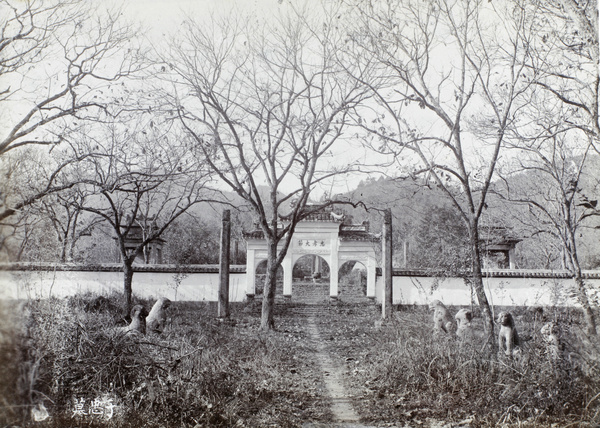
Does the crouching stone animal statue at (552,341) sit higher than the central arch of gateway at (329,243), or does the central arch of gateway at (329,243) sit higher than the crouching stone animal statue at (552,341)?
the central arch of gateway at (329,243)

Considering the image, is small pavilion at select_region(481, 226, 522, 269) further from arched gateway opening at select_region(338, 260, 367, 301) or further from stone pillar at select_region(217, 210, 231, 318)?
stone pillar at select_region(217, 210, 231, 318)

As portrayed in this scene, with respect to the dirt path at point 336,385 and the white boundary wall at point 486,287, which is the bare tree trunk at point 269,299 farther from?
the white boundary wall at point 486,287

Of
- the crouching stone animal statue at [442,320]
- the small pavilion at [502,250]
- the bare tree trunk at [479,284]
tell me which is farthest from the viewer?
the small pavilion at [502,250]

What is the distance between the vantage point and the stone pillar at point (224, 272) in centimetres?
1081

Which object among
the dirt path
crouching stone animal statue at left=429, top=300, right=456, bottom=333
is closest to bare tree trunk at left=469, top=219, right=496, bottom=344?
crouching stone animal statue at left=429, top=300, right=456, bottom=333

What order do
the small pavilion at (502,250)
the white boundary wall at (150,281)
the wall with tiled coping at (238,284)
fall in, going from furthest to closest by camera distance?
the small pavilion at (502,250), the wall with tiled coping at (238,284), the white boundary wall at (150,281)

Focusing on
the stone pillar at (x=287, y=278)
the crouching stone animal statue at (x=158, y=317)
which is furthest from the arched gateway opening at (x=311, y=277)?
the crouching stone animal statue at (x=158, y=317)

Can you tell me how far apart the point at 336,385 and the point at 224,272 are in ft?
18.4

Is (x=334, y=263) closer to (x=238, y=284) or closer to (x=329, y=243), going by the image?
(x=329, y=243)

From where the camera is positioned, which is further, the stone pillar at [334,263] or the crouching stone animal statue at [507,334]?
the stone pillar at [334,263]

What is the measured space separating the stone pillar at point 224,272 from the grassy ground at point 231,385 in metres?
5.24

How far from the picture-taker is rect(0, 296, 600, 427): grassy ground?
13.1ft

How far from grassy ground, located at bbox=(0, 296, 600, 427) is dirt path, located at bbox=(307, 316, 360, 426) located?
0.12 m

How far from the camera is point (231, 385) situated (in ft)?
15.1
